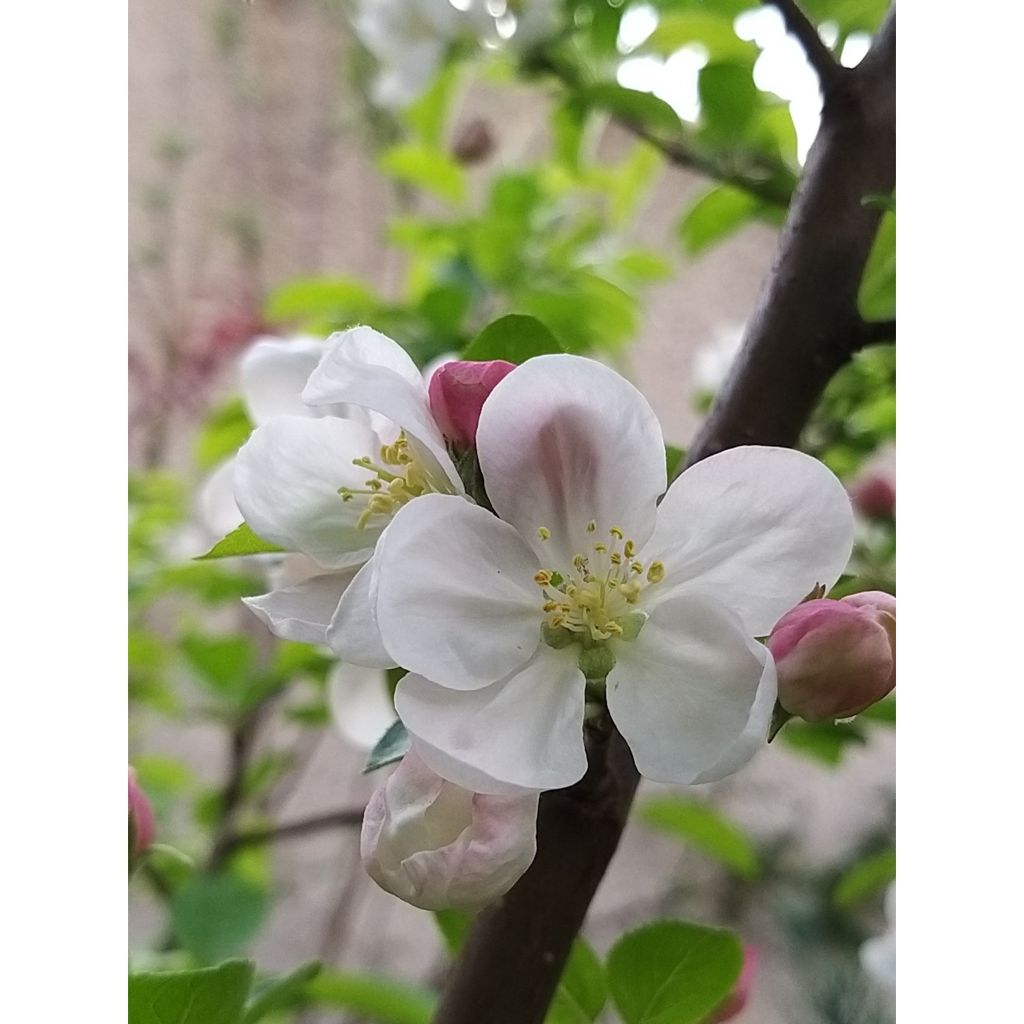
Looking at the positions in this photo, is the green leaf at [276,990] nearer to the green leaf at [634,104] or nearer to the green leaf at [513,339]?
the green leaf at [513,339]

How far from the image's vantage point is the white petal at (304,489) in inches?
11.9

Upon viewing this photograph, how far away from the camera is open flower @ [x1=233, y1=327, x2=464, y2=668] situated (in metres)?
0.28

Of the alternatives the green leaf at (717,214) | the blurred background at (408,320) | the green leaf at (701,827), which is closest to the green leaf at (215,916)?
the blurred background at (408,320)

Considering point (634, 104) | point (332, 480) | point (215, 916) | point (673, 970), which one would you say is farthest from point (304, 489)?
point (215, 916)

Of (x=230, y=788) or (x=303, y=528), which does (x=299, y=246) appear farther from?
(x=303, y=528)

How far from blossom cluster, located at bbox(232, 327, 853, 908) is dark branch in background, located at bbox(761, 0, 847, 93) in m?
0.21

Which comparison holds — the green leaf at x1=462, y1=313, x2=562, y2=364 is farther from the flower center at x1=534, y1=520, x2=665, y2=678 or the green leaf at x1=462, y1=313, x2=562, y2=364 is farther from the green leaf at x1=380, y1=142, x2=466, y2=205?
the green leaf at x1=380, y1=142, x2=466, y2=205

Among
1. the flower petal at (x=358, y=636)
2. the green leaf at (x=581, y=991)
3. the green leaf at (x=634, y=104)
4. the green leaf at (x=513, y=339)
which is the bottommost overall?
the green leaf at (x=581, y=991)

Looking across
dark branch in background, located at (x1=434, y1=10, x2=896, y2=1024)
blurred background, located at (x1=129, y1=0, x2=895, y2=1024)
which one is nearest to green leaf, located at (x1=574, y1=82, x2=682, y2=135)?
blurred background, located at (x1=129, y1=0, x2=895, y2=1024)

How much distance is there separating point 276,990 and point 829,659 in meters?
0.26

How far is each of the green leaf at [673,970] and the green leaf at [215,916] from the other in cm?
37

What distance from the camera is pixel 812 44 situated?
40 cm
